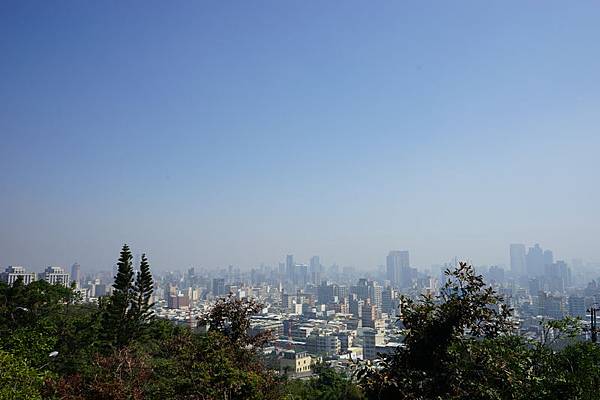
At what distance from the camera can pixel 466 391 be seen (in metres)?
3.90

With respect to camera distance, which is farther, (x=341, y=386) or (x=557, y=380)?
(x=341, y=386)

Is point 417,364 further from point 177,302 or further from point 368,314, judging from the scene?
point 177,302

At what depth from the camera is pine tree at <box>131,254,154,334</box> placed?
18.0 meters

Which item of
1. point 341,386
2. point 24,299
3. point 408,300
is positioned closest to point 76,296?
point 24,299

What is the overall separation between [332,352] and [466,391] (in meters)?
60.7

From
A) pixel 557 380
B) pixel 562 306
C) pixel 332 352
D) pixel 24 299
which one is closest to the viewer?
pixel 557 380

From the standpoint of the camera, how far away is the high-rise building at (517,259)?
14562 centimetres

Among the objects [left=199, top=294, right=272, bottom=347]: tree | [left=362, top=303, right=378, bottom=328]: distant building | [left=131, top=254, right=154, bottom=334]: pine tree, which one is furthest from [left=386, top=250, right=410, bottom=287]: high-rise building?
[left=199, top=294, right=272, bottom=347]: tree

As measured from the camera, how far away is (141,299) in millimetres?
18344

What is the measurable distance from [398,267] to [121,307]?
144928 millimetres

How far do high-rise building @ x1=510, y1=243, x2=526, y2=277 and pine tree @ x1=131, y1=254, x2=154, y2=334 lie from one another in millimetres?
141959

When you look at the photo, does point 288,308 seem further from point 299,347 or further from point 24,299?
point 24,299

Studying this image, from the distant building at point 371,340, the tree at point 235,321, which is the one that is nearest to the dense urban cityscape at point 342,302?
the distant building at point 371,340

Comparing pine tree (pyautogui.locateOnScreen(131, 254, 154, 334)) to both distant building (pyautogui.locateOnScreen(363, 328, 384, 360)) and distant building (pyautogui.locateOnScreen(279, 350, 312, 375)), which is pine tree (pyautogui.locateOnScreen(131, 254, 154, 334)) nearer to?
distant building (pyautogui.locateOnScreen(279, 350, 312, 375))
